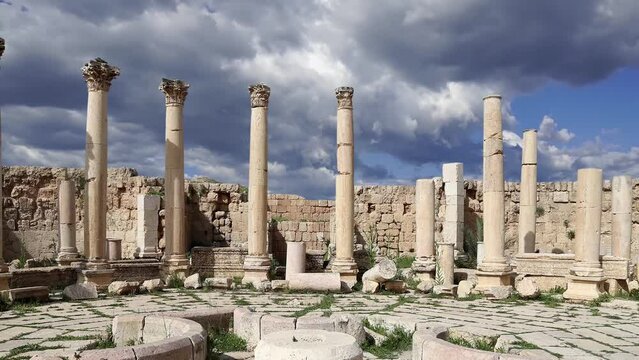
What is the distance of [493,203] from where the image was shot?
15695mm

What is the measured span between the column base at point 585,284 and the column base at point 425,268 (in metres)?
4.07

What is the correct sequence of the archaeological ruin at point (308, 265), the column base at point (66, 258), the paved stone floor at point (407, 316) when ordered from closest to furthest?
the archaeological ruin at point (308, 265)
the paved stone floor at point (407, 316)
the column base at point (66, 258)

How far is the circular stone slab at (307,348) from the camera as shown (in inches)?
230

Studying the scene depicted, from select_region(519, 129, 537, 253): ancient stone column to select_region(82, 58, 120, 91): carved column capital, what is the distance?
Result: 13380 mm

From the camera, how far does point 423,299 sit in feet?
48.1

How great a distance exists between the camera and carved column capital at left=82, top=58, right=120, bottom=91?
1575cm

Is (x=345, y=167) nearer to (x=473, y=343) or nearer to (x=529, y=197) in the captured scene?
(x=529, y=197)

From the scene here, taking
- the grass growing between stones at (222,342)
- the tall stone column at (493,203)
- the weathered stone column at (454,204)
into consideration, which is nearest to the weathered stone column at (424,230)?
the tall stone column at (493,203)

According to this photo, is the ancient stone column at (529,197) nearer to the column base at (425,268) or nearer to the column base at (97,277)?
the column base at (425,268)

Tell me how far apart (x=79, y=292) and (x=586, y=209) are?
A: 12.4m

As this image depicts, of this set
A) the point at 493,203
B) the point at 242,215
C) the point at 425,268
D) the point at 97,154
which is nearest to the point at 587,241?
the point at 493,203

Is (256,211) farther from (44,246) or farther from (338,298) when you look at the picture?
(44,246)

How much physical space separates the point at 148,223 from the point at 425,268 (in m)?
10.6

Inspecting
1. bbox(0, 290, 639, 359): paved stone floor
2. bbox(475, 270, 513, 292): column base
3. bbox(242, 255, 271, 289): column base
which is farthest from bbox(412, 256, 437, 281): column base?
bbox(242, 255, 271, 289): column base
